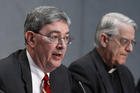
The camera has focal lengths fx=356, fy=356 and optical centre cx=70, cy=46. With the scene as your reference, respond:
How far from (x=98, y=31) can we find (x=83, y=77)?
17.5 inches

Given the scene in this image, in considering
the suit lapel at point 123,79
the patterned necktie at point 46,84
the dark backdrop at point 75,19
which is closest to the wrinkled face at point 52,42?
the patterned necktie at point 46,84

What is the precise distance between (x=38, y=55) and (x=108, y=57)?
2.66ft

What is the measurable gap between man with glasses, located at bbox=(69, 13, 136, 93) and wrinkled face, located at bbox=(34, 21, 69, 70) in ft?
1.67

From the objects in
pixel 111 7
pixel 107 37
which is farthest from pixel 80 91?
pixel 111 7

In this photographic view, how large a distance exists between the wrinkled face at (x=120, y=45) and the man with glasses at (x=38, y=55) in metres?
0.70

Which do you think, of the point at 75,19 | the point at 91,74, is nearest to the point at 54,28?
the point at 91,74

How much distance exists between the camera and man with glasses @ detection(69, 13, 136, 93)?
106 inches

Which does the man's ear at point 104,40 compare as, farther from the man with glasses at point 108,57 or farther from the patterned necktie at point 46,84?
the patterned necktie at point 46,84

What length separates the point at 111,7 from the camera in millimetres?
4207

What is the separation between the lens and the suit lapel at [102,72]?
2719 mm

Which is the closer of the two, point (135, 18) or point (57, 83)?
point (57, 83)

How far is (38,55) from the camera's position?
2.20 meters

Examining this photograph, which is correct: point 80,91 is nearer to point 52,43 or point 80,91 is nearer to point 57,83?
point 57,83

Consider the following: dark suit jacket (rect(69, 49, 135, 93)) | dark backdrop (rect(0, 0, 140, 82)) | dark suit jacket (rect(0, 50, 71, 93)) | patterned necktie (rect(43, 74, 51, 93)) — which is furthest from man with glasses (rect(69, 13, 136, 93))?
dark backdrop (rect(0, 0, 140, 82))
